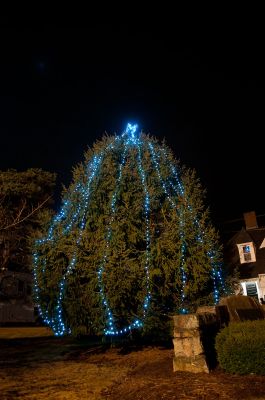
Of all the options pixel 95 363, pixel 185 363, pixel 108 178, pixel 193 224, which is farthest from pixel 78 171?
pixel 185 363

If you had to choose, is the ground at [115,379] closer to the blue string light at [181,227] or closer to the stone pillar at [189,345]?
the stone pillar at [189,345]

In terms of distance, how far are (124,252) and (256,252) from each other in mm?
21194

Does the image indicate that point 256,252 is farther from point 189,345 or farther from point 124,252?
point 189,345

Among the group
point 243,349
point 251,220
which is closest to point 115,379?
point 243,349

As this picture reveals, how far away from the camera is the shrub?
6.47 meters

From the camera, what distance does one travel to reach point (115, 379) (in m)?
7.57

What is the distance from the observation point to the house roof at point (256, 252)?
88.8 feet

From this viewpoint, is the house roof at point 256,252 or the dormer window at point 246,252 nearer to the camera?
the house roof at point 256,252

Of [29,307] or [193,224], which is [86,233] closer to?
[193,224]

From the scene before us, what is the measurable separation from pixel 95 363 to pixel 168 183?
21.1 ft

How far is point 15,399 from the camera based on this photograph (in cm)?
618

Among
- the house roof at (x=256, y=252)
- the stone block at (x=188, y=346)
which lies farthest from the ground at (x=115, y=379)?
the house roof at (x=256, y=252)

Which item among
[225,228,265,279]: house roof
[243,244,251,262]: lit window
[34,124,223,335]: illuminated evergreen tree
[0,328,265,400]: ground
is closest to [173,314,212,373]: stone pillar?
[0,328,265,400]: ground

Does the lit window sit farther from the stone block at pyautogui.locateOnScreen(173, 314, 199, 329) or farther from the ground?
the stone block at pyautogui.locateOnScreen(173, 314, 199, 329)
